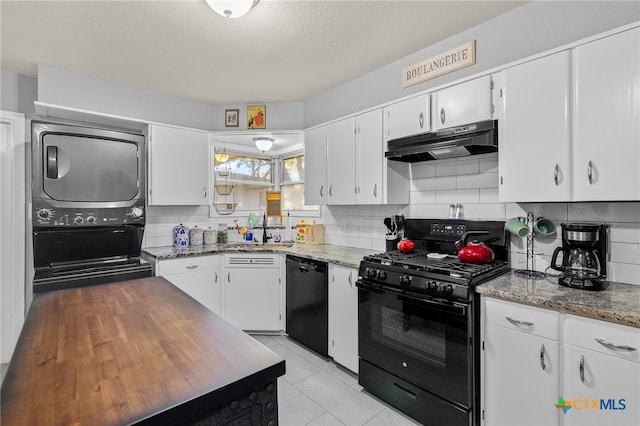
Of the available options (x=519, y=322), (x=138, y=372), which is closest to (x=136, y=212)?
(x=138, y=372)

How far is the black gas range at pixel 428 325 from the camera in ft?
5.81

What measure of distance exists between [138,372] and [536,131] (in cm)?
218

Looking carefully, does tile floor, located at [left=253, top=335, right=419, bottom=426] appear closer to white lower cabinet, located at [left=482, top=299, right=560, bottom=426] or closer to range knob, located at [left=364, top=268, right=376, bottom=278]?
white lower cabinet, located at [left=482, top=299, right=560, bottom=426]

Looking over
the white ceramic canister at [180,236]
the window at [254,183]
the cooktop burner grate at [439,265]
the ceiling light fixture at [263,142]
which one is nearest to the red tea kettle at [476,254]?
the cooktop burner grate at [439,265]

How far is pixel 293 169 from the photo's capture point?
415cm

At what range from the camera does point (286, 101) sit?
378cm

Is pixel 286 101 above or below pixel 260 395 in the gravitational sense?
above

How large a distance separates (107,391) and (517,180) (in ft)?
7.06

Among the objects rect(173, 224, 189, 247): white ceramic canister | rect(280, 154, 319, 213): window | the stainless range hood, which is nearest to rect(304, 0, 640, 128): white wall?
the stainless range hood

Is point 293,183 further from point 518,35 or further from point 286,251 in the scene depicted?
point 518,35

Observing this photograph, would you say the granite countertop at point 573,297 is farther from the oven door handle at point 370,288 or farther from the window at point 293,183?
the window at point 293,183

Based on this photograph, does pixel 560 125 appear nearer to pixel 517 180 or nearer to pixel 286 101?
pixel 517 180

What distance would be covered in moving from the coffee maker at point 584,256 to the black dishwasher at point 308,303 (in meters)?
1.65

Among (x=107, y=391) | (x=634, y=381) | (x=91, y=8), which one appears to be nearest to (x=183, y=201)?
(x=91, y=8)
